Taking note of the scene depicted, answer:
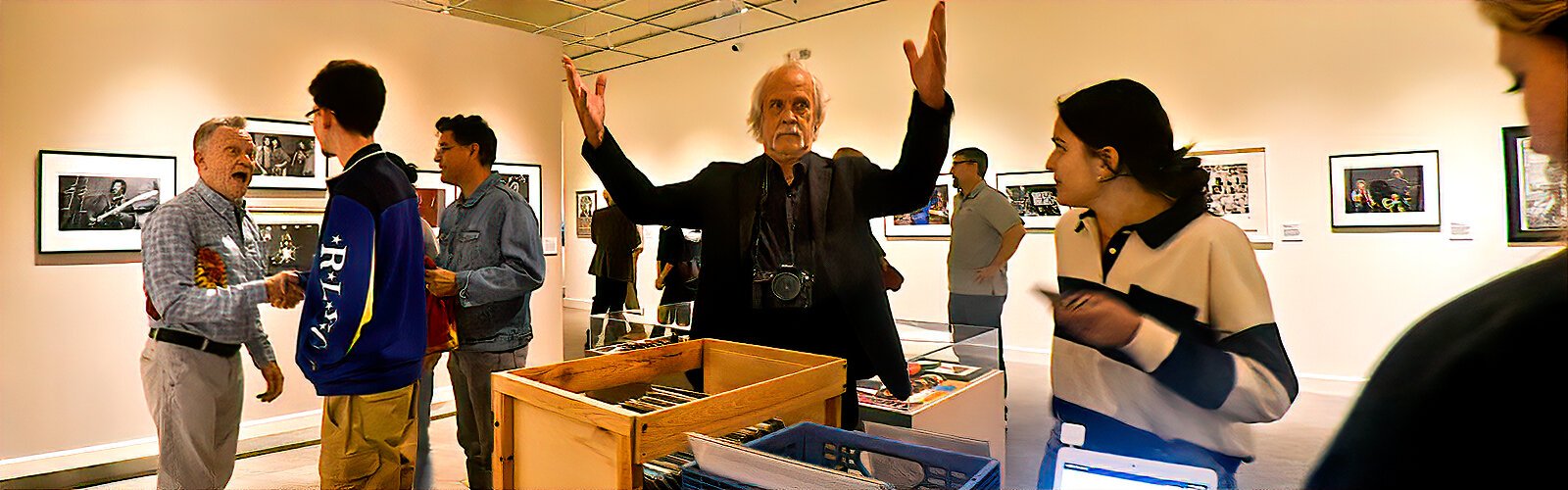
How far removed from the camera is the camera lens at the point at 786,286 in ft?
6.61

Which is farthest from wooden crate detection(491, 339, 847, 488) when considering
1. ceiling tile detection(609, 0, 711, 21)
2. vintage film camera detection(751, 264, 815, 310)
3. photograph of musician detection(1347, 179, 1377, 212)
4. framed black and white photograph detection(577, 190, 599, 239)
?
framed black and white photograph detection(577, 190, 599, 239)

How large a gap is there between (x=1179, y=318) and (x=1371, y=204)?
1.79m

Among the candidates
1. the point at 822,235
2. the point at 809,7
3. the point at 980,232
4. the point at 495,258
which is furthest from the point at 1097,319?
the point at 809,7

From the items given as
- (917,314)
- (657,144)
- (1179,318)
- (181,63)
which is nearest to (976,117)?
(917,314)

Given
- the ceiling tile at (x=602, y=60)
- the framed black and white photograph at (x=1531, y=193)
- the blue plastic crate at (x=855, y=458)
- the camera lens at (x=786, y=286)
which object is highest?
the ceiling tile at (x=602, y=60)

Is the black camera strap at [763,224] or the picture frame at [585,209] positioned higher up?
the picture frame at [585,209]

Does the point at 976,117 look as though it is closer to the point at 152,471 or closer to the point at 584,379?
the point at 584,379

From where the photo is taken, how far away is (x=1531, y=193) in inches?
49.8

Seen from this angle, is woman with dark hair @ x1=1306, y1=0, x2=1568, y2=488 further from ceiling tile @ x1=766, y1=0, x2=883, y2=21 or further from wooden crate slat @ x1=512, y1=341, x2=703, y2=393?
ceiling tile @ x1=766, y1=0, x2=883, y2=21

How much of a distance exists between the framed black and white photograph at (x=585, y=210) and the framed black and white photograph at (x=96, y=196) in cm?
335

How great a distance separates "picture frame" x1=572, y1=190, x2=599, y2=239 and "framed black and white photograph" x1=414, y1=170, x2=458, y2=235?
2052 millimetres

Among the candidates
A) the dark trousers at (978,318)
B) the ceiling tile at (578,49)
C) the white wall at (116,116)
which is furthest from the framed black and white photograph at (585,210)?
the dark trousers at (978,318)

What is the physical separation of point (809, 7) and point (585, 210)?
3455 millimetres

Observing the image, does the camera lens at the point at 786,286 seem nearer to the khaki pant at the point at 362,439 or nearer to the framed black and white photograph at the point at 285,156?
the khaki pant at the point at 362,439
